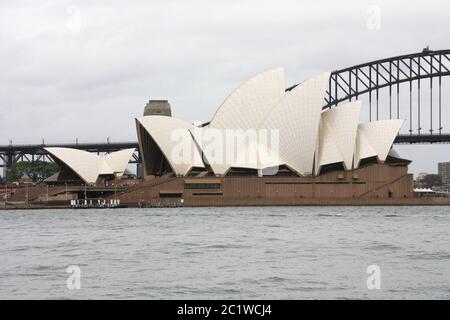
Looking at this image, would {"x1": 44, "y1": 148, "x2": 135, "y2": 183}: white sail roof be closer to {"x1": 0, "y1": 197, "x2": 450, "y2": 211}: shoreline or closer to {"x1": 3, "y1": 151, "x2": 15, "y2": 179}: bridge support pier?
{"x1": 0, "y1": 197, "x2": 450, "y2": 211}: shoreline

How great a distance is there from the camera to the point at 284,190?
9556 centimetres

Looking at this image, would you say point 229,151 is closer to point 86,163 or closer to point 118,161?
point 86,163

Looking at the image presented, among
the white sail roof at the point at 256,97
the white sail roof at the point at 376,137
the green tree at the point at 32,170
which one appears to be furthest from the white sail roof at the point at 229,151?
the green tree at the point at 32,170

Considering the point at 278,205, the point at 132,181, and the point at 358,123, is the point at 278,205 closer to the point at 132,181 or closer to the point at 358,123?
the point at 358,123

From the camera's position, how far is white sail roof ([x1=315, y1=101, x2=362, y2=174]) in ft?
295

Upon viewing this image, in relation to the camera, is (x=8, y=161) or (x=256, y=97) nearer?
Answer: (x=256, y=97)

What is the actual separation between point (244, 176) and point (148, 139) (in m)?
11.1

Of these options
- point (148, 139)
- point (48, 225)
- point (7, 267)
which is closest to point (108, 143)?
point (148, 139)

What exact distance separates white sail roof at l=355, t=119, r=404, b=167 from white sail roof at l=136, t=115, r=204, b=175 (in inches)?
679

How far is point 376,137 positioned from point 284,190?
441 inches

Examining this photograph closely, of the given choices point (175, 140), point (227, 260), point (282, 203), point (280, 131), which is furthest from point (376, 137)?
point (227, 260)

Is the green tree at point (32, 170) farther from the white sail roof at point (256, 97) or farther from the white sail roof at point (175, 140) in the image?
the white sail roof at point (256, 97)

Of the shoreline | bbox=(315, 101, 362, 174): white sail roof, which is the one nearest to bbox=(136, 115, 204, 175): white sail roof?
the shoreline

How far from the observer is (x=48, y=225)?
→ 6284cm
